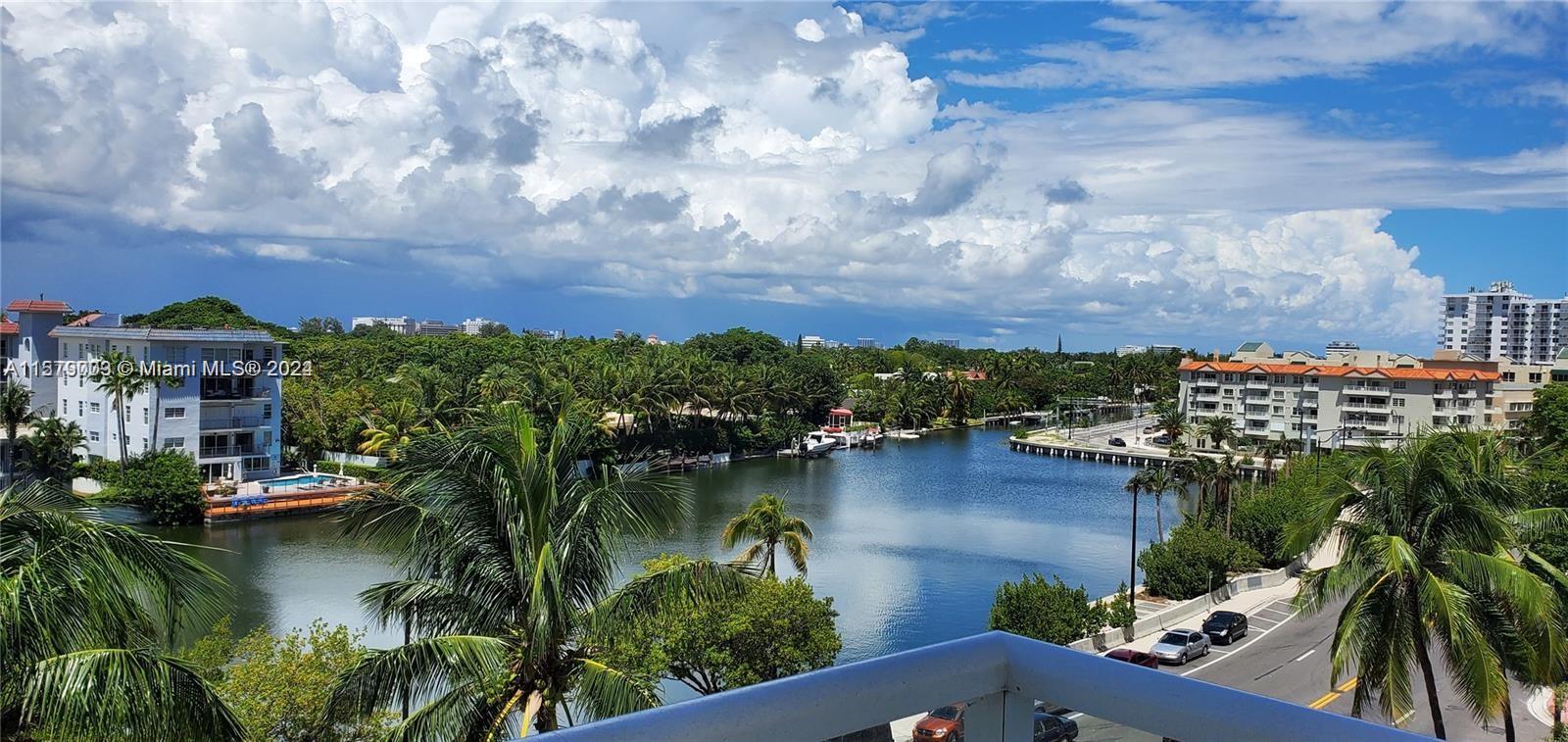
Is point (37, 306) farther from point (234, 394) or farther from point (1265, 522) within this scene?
point (1265, 522)

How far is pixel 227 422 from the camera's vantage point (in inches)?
1396

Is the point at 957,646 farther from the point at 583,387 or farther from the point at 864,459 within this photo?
the point at 864,459

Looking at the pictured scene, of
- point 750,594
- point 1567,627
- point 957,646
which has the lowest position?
Answer: point 750,594

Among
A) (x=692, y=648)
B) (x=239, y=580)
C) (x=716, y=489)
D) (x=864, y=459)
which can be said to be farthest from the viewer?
(x=864, y=459)

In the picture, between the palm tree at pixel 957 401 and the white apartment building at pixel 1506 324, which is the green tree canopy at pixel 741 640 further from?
the white apartment building at pixel 1506 324

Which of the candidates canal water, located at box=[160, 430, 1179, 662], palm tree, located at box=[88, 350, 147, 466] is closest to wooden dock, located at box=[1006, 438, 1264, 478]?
canal water, located at box=[160, 430, 1179, 662]

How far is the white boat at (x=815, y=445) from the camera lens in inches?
2208

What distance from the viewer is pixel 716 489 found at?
42469 mm

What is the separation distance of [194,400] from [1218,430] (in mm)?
46299

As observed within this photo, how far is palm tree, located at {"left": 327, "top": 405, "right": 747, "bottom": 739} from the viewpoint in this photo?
574cm

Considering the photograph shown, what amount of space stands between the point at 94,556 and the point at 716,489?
37.8 meters

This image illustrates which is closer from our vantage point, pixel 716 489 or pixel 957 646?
pixel 957 646

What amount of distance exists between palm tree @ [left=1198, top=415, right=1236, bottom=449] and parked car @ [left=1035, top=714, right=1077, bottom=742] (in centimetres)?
5756

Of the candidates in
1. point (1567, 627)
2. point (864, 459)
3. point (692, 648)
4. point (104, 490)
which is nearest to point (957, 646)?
point (1567, 627)
